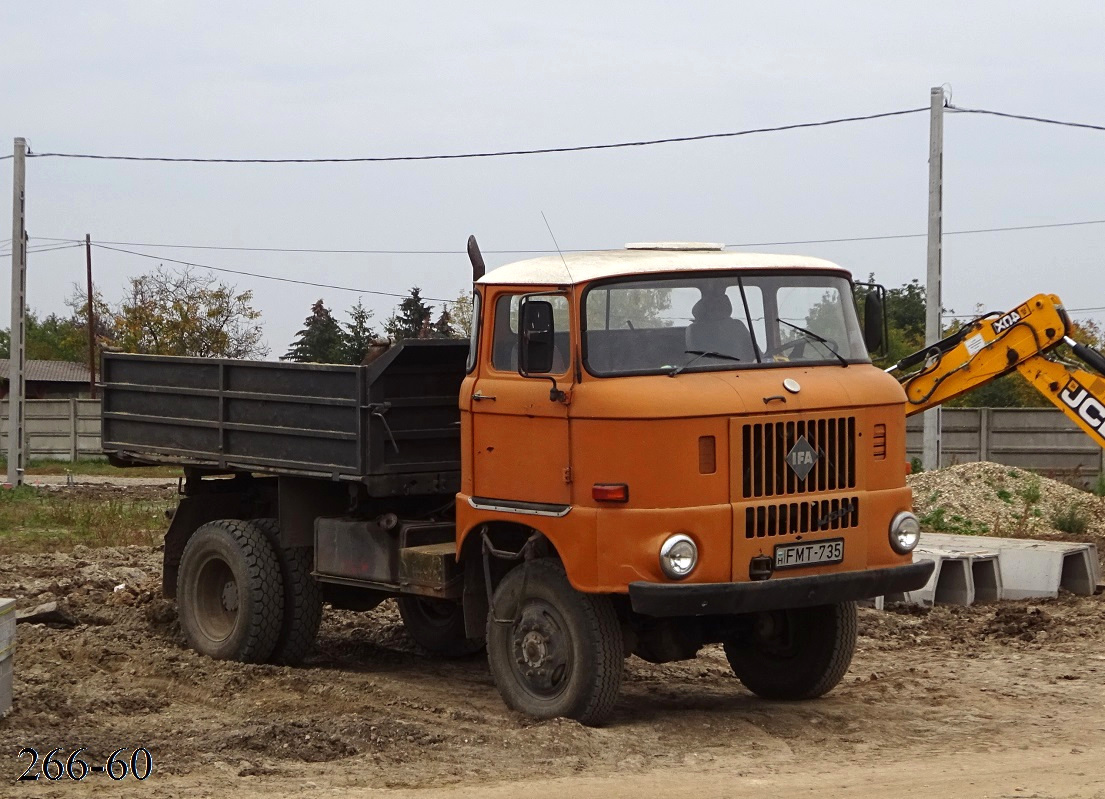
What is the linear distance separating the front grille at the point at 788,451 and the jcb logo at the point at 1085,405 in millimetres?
6606

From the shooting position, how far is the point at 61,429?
3788 cm

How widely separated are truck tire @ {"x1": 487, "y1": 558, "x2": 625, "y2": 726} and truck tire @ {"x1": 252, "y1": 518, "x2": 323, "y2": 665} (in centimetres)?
225

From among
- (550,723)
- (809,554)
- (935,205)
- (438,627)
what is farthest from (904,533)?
(935,205)

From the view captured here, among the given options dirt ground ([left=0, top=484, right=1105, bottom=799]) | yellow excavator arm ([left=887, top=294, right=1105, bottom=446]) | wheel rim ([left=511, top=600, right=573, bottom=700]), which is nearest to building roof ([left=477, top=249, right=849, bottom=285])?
wheel rim ([left=511, top=600, right=573, bottom=700])

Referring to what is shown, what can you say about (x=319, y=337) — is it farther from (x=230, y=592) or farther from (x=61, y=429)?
(x=230, y=592)

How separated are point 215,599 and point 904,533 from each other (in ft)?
17.3

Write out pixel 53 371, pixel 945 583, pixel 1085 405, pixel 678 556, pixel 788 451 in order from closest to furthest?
pixel 678 556
pixel 788 451
pixel 945 583
pixel 1085 405
pixel 53 371

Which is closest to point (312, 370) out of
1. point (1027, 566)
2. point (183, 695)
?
point (183, 695)

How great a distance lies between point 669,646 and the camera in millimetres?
9070

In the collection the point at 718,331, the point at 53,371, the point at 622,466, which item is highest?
the point at 53,371

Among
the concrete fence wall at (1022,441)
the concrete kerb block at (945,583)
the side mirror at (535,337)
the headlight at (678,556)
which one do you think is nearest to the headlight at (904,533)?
the headlight at (678,556)

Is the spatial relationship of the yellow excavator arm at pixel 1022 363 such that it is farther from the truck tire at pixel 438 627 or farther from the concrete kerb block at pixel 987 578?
the truck tire at pixel 438 627

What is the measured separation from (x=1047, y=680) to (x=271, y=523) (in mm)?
5544

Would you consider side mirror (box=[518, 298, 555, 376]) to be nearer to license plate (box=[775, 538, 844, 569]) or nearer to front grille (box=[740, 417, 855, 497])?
front grille (box=[740, 417, 855, 497])
